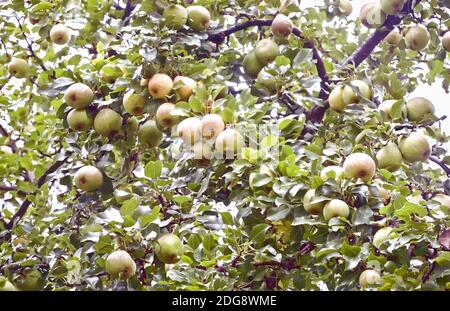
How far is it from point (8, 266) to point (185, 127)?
1000 mm

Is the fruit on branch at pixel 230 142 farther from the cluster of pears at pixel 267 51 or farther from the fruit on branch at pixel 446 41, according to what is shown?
the fruit on branch at pixel 446 41

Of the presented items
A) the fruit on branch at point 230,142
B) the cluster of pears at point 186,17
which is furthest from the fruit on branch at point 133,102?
the fruit on branch at point 230,142

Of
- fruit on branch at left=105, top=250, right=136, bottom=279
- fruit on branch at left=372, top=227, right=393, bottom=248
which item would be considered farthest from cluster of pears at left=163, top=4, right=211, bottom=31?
fruit on branch at left=372, top=227, right=393, bottom=248

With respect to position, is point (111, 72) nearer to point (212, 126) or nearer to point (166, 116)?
point (166, 116)

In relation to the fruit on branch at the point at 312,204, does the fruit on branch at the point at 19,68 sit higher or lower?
higher

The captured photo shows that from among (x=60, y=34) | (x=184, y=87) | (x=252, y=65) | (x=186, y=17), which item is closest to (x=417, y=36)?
(x=252, y=65)

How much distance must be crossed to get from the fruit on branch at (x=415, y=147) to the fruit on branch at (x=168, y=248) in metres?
0.82

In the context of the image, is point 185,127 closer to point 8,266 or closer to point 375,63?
point 8,266

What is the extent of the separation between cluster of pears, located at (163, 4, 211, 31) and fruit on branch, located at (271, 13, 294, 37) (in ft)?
0.94

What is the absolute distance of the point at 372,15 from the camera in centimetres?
297

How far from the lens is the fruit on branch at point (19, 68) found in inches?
146

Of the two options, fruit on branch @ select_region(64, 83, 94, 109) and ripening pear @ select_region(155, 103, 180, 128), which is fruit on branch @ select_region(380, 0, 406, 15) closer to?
ripening pear @ select_region(155, 103, 180, 128)

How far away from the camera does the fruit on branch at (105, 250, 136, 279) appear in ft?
7.04
